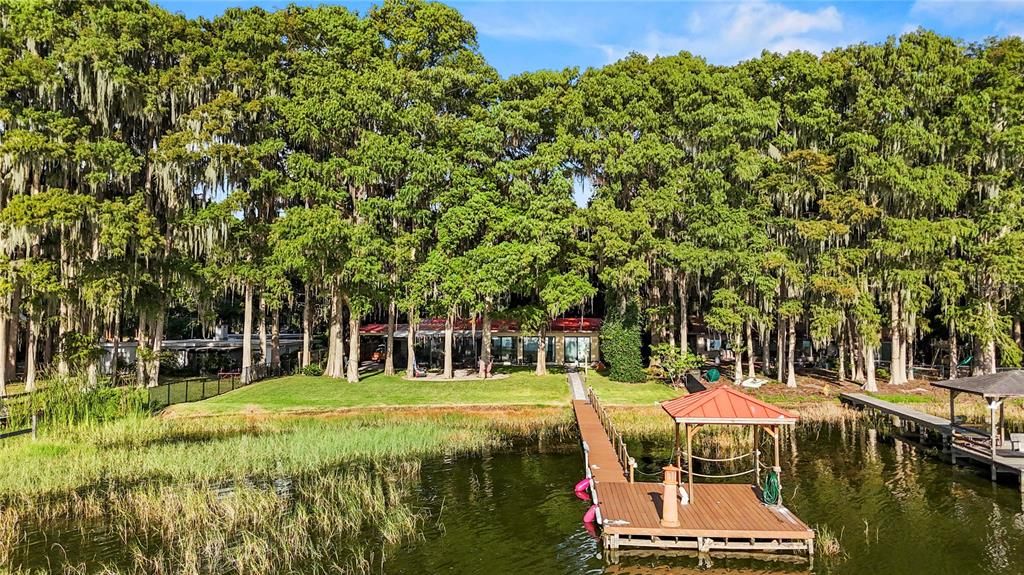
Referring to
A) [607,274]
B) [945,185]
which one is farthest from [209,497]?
[945,185]

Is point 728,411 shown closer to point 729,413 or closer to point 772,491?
point 729,413

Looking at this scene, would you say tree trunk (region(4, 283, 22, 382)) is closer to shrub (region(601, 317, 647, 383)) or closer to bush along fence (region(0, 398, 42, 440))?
bush along fence (region(0, 398, 42, 440))

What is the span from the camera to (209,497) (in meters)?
16.6

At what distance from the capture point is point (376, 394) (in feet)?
114

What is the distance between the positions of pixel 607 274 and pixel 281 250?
60.2 ft

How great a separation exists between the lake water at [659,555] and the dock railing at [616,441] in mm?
1187

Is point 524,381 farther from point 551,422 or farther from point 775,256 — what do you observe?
point 775,256

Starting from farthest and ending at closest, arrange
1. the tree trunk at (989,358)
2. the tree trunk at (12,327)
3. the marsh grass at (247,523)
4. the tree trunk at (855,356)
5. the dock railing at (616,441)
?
1. the tree trunk at (855,356)
2. the tree trunk at (989,358)
3. the tree trunk at (12,327)
4. the dock railing at (616,441)
5. the marsh grass at (247,523)

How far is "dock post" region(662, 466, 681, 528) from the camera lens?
1445cm

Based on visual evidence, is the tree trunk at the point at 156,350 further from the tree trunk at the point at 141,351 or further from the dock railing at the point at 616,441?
the dock railing at the point at 616,441

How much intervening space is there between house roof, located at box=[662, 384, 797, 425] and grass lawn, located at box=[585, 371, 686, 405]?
16.5 meters

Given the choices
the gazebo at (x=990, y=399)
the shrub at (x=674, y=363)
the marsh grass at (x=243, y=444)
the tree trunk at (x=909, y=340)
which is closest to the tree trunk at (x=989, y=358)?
the tree trunk at (x=909, y=340)

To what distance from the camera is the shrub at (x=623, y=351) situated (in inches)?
1475

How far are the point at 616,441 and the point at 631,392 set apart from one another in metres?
11.4
